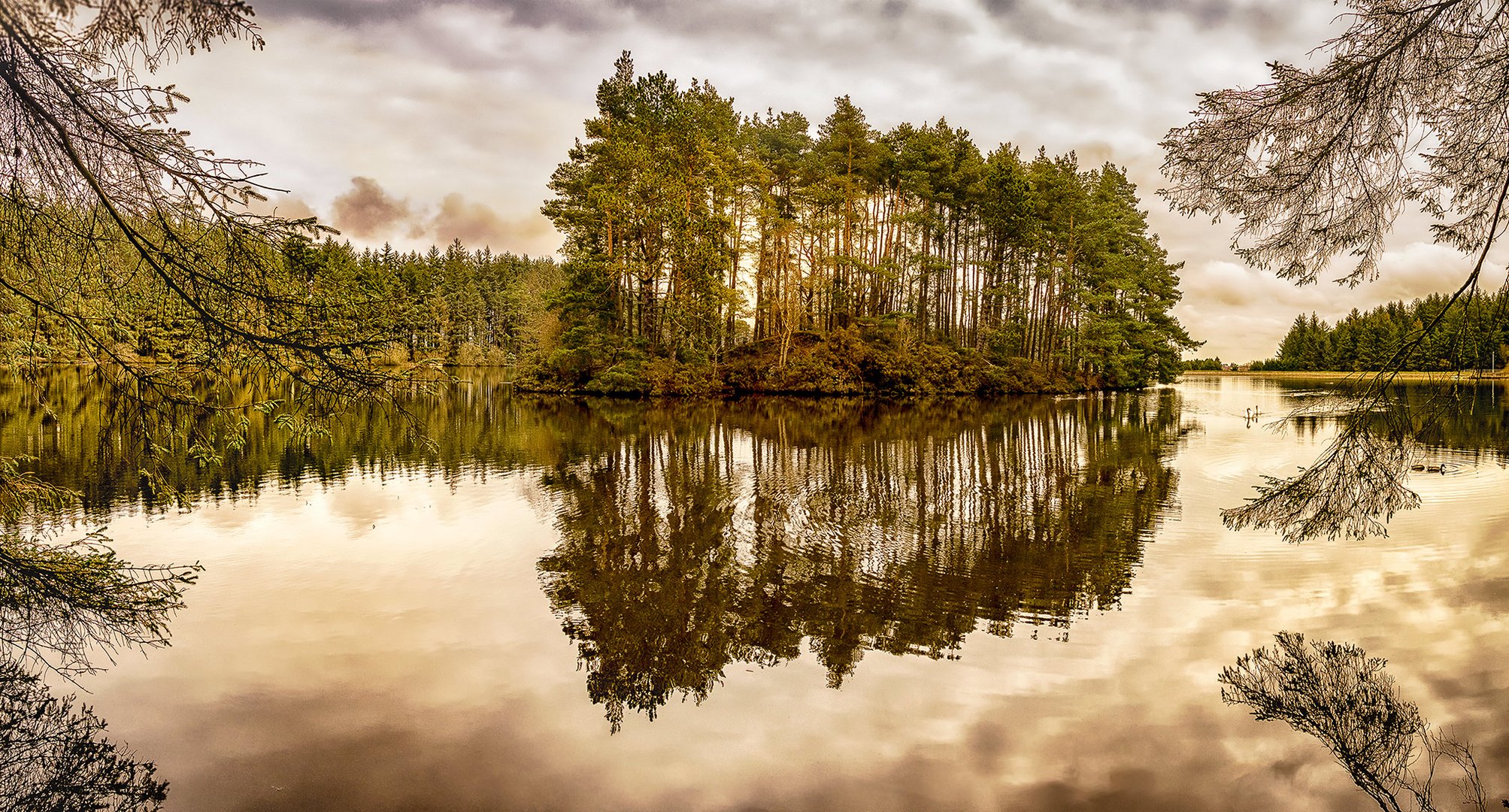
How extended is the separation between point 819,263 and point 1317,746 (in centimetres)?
3701

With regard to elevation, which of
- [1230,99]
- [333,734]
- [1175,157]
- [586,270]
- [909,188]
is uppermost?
[909,188]

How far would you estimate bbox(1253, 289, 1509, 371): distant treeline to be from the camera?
4980 millimetres

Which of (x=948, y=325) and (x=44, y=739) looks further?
(x=948, y=325)

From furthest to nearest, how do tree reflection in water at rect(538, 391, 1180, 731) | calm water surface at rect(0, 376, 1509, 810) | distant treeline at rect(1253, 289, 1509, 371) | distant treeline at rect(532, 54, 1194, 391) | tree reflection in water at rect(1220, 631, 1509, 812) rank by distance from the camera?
distant treeline at rect(532, 54, 1194, 391) → tree reflection in water at rect(538, 391, 1180, 731) → distant treeline at rect(1253, 289, 1509, 371) → calm water surface at rect(0, 376, 1509, 810) → tree reflection in water at rect(1220, 631, 1509, 812)

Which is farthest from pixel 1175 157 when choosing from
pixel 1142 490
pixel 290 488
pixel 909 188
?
pixel 909 188

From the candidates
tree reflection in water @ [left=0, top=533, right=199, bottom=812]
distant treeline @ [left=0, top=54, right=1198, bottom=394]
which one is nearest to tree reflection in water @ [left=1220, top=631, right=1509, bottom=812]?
tree reflection in water @ [left=0, top=533, right=199, bottom=812]

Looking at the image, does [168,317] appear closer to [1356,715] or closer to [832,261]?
[1356,715]

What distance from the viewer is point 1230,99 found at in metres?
5.82

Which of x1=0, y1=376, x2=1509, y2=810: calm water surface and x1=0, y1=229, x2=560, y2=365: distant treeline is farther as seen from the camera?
x1=0, y1=229, x2=560, y2=365: distant treeline

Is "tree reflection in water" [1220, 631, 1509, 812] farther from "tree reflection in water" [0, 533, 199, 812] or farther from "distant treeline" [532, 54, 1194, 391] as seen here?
"distant treeline" [532, 54, 1194, 391]

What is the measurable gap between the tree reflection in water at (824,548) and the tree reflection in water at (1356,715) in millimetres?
1467

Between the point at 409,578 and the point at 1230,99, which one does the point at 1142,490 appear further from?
the point at 409,578

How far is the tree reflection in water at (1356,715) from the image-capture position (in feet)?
12.9

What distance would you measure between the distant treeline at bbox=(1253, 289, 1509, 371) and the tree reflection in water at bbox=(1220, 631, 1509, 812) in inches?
90.2
